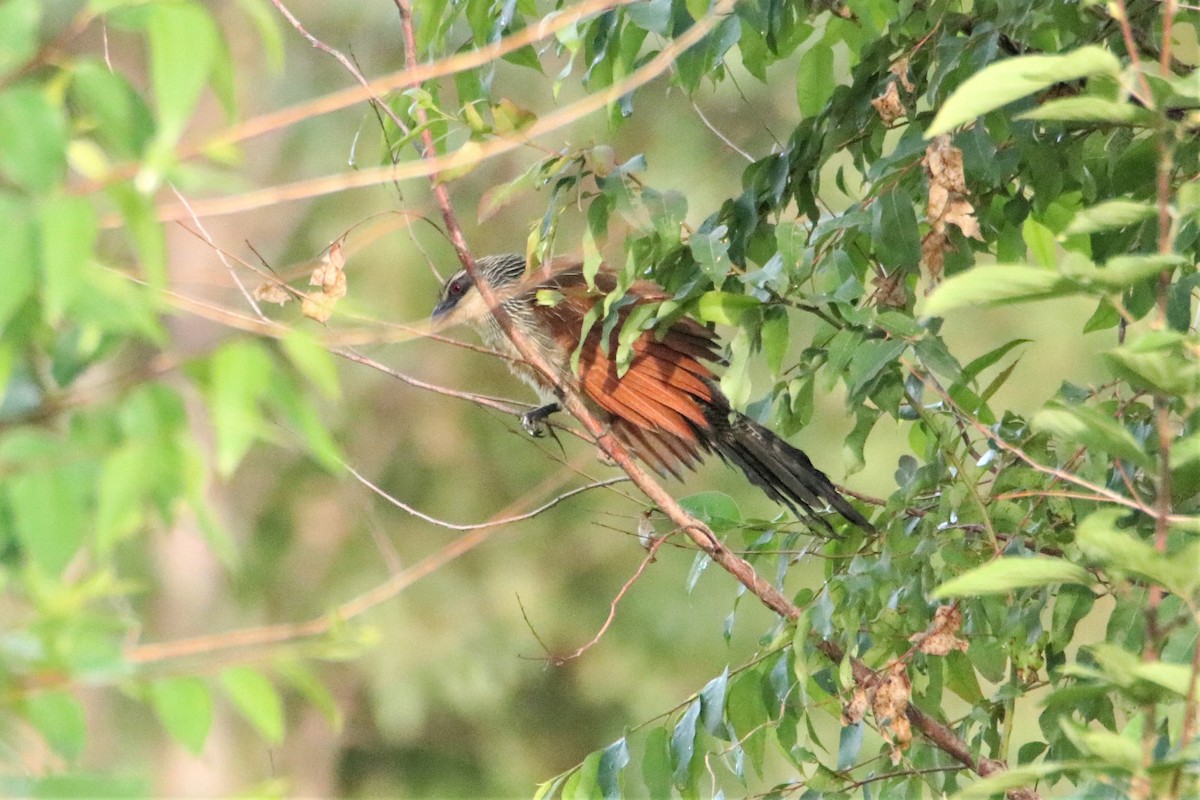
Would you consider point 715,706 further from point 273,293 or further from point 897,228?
point 273,293

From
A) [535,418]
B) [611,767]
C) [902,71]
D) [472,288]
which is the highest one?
[472,288]

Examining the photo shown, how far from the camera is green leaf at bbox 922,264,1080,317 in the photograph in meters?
0.79

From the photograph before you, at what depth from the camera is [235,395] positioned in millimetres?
666

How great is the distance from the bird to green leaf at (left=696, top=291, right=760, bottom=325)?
39 cm

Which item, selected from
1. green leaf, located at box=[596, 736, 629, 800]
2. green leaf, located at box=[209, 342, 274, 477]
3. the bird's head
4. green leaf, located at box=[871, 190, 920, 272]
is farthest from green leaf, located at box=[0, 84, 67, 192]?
the bird's head

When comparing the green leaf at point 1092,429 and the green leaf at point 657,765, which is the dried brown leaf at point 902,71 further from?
the green leaf at point 657,765

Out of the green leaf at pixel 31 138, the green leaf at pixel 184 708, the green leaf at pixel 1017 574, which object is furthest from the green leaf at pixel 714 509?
the green leaf at pixel 31 138

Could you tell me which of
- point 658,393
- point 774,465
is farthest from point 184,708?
point 658,393

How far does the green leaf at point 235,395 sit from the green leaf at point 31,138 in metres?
0.13

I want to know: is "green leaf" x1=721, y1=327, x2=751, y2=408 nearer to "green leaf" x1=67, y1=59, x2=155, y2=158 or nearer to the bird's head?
"green leaf" x1=67, y1=59, x2=155, y2=158

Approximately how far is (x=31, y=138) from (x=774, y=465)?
1.56m

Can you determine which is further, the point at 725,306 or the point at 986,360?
the point at 986,360

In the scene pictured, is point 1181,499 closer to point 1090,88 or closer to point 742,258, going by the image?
point 1090,88

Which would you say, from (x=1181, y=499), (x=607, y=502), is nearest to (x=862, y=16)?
(x=1181, y=499)
